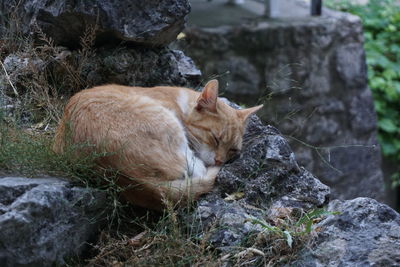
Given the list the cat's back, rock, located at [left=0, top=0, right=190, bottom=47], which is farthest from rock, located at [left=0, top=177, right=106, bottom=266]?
rock, located at [left=0, top=0, right=190, bottom=47]

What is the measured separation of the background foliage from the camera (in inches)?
277

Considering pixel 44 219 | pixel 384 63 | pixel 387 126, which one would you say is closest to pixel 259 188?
pixel 44 219

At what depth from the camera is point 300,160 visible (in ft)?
19.0

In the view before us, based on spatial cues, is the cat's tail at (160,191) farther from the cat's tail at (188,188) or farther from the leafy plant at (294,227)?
the leafy plant at (294,227)

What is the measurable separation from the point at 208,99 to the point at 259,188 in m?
0.57

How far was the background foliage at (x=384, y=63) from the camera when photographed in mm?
7039

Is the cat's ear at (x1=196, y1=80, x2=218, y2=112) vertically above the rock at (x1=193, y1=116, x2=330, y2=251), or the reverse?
the cat's ear at (x1=196, y1=80, x2=218, y2=112)

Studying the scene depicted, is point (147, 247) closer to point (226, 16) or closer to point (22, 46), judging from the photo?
point (22, 46)

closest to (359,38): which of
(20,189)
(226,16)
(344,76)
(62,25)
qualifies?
(344,76)

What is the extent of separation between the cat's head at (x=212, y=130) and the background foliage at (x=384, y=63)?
12.6ft

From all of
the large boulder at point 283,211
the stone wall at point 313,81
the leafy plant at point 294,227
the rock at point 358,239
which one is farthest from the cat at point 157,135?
the stone wall at point 313,81

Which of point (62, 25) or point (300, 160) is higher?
point (62, 25)

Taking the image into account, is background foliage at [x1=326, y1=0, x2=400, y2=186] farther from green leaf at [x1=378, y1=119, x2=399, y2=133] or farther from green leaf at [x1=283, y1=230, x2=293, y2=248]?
green leaf at [x1=283, y1=230, x2=293, y2=248]

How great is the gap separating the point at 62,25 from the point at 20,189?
1.48 m
